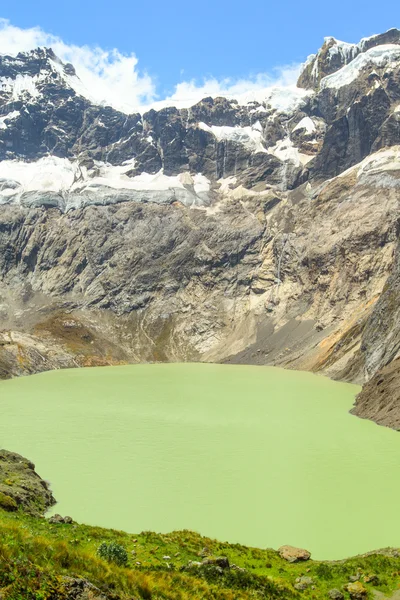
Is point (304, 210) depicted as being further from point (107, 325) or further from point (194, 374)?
point (194, 374)

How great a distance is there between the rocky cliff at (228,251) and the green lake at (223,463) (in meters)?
27.4

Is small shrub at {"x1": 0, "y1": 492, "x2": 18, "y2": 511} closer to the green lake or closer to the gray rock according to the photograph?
the green lake

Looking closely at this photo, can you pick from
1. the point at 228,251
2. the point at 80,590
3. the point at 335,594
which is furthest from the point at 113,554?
the point at 228,251

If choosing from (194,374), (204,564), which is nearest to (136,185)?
(194,374)

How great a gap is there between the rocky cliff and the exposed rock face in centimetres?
4934

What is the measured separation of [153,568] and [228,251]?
133 m

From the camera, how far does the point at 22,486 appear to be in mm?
22812

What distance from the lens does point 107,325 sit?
13325 cm

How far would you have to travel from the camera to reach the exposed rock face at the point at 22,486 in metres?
20.5

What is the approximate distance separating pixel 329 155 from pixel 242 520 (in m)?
161

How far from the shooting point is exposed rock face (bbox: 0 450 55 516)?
20531 millimetres

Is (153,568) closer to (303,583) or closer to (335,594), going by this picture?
(303,583)

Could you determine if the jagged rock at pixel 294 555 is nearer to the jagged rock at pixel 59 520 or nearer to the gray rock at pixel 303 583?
the gray rock at pixel 303 583

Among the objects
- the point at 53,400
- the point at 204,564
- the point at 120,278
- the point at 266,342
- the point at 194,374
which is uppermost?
the point at 120,278
